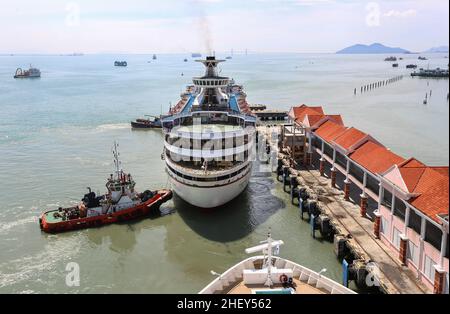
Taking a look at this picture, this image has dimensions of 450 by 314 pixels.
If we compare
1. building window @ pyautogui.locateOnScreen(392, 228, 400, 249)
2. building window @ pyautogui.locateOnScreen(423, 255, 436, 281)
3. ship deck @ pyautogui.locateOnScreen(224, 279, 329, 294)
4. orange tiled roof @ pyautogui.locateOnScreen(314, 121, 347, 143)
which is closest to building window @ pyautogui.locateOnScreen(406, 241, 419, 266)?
building window @ pyautogui.locateOnScreen(423, 255, 436, 281)

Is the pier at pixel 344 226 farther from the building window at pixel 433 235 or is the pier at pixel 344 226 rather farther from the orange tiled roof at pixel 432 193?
the orange tiled roof at pixel 432 193

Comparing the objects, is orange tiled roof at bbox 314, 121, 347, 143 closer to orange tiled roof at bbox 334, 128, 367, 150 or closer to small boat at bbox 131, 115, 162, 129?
orange tiled roof at bbox 334, 128, 367, 150

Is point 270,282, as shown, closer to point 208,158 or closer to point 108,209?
point 208,158

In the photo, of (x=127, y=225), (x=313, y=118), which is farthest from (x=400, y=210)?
(x=127, y=225)

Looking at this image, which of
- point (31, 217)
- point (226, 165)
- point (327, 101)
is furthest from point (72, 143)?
point (327, 101)

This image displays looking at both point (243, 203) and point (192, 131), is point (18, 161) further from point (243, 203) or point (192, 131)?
point (243, 203)

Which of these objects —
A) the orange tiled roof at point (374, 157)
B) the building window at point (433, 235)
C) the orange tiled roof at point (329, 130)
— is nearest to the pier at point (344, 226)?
the building window at point (433, 235)
